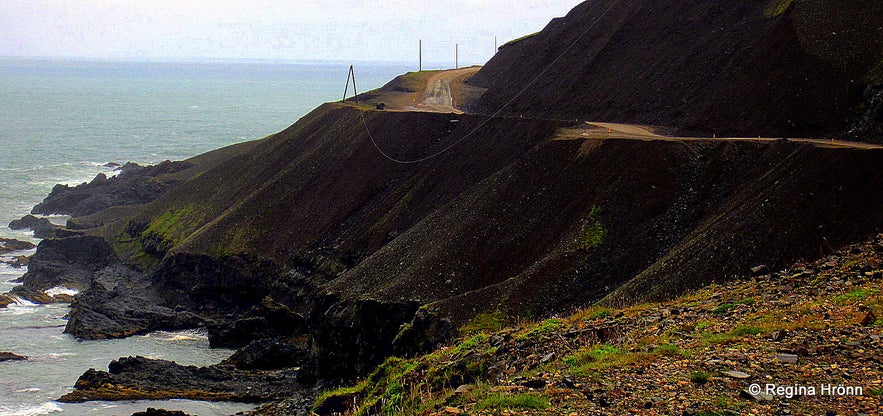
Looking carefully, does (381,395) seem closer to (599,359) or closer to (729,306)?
(599,359)

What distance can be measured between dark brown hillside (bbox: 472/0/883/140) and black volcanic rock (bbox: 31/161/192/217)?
34548 millimetres

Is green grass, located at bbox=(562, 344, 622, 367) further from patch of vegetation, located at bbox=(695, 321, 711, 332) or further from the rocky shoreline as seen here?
the rocky shoreline

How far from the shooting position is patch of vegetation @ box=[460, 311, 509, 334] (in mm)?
32375

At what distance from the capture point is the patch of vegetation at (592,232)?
36656mm

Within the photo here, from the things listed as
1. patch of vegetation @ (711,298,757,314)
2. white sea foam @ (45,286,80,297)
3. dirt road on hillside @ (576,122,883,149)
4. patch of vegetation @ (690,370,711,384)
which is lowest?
white sea foam @ (45,286,80,297)

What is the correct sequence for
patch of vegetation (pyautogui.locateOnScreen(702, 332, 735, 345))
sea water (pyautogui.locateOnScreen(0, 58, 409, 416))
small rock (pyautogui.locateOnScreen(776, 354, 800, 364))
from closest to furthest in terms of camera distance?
small rock (pyautogui.locateOnScreen(776, 354, 800, 364)) < patch of vegetation (pyautogui.locateOnScreen(702, 332, 735, 345)) < sea water (pyautogui.locateOnScreen(0, 58, 409, 416))

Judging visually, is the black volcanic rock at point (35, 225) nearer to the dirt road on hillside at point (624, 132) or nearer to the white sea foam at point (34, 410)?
the white sea foam at point (34, 410)

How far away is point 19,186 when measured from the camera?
101000 millimetres

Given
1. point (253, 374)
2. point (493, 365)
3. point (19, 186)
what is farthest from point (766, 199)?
point (19, 186)

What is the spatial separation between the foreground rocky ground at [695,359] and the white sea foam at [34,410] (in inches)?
619

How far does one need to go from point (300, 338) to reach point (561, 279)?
15.5 meters

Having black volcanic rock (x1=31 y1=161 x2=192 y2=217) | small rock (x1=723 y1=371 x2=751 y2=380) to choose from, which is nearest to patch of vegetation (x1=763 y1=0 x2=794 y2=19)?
small rock (x1=723 y1=371 x2=751 y2=380)

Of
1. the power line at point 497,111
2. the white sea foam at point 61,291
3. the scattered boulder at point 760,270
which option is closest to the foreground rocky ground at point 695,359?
the scattered boulder at point 760,270

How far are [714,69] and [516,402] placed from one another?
4001cm
